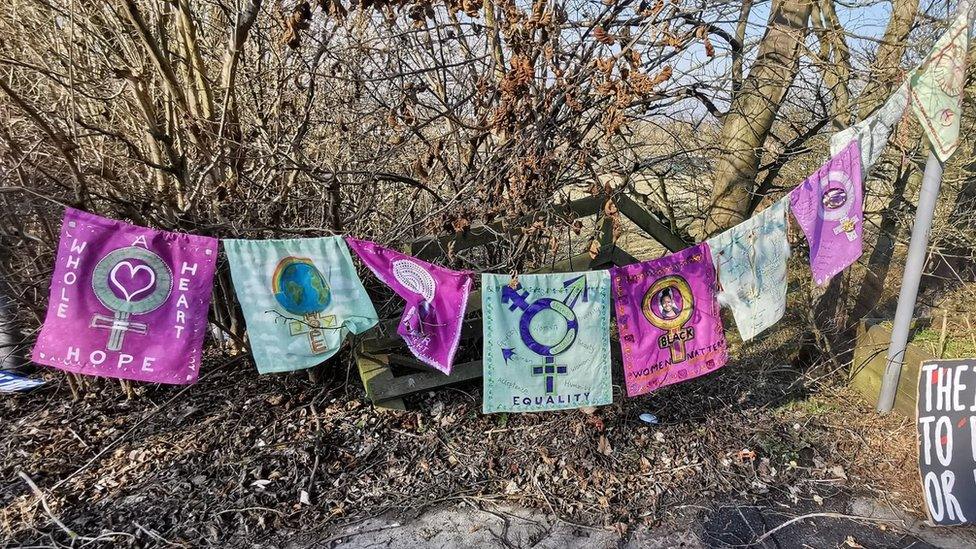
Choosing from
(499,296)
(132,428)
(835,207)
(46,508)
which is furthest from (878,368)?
(46,508)

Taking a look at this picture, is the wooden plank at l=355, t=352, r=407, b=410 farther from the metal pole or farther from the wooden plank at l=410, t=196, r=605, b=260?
the metal pole

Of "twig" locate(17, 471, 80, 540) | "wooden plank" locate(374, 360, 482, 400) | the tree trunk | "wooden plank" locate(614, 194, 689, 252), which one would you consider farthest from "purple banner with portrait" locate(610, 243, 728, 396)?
"twig" locate(17, 471, 80, 540)

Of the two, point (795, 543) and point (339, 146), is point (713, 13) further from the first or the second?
point (795, 543)

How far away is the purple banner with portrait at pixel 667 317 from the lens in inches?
144

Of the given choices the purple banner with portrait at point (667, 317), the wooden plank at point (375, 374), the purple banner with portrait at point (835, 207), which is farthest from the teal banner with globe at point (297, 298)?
the purple banner with portrait at point (835, 207)

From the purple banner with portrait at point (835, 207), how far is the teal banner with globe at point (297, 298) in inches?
116

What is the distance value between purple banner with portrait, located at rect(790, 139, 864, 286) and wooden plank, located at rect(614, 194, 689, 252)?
110cm

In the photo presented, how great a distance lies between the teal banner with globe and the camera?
3.21 meters

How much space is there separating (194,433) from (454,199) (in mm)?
2522

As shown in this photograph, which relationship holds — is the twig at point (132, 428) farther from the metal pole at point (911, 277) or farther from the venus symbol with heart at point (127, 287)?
the metal pole at point (911, 277)

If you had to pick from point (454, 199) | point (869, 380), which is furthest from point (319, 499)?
point (869, 380)

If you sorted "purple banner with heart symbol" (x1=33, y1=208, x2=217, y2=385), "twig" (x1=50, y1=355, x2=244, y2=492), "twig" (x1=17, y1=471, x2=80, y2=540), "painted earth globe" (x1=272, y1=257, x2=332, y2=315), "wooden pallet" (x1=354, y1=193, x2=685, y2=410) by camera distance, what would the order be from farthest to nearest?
1. "wooden pallet" (x1=354, y1=193, x2=685, y2=410)
2. "twig" (x1=50, y1=355, x2=244, y2=492)
3. "painted earth globe" (x1=272, y1=257, x2=332, y2=315)
4. "twig" (x1=17, y1=471, x2=80, y2=540)
5. "purple banner with heart symbol" (x1=33, y1=208, x2=217, y2=385)

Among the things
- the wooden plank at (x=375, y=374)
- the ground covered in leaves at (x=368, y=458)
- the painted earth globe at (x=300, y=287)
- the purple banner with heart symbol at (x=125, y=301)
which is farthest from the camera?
the wooden plank at (x=375, y=374)

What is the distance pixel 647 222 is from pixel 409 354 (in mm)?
2218
